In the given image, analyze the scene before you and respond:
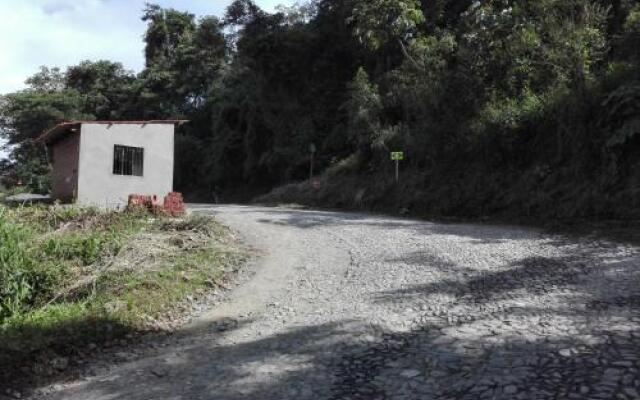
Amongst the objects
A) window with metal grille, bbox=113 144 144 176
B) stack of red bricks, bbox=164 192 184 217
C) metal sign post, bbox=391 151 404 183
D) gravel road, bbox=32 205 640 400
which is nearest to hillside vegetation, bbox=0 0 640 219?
metal sign post, bbox=391 151 404 183

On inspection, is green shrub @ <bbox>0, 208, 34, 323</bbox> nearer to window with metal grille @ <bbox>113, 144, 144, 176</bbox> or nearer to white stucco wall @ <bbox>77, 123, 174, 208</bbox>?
white stucco wall @ <bbox>77, 123, 174, 208</bbox>

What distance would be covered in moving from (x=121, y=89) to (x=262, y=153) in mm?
20088

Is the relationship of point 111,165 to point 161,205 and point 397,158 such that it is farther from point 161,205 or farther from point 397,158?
point 397,158

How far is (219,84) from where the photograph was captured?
40.9 meters

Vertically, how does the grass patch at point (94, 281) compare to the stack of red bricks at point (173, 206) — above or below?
below

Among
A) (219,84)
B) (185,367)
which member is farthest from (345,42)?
(185,367)

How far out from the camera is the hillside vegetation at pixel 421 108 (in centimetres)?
1422

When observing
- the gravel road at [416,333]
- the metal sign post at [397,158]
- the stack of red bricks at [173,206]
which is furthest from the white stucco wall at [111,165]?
the gravel road at [416,333]

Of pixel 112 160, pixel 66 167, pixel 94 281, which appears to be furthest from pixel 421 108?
pixel 94 281

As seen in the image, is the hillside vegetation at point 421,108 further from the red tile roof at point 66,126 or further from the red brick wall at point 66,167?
the red brick wall at point 66,167

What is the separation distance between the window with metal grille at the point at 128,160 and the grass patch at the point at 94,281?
653 cm

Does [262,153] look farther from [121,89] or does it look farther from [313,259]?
[313,259]

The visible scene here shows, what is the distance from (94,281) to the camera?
27.1ft

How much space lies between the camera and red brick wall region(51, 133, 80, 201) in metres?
18.5
